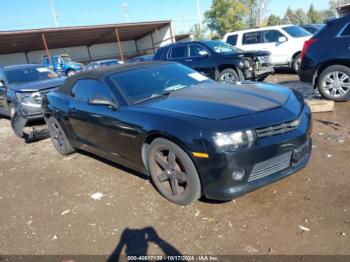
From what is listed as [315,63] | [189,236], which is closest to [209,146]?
[189,236]

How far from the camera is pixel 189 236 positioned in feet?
9.85

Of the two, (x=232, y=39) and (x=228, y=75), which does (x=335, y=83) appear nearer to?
(x=228, y=75)

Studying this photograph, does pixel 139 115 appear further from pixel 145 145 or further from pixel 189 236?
pixel 189 236

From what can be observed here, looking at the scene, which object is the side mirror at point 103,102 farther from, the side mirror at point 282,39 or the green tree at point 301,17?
the green tree at point 301,17

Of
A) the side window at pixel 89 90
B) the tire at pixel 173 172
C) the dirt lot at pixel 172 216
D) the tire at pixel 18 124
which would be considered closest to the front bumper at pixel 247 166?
the tire at pixel 173 172

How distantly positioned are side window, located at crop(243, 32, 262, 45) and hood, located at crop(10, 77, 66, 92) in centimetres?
754

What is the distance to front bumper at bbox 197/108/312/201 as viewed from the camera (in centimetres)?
293

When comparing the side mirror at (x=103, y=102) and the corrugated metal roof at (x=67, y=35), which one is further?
the corrugated metal roof at (x=67, y=35)

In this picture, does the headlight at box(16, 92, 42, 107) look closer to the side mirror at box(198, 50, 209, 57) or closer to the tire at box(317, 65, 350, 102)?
the side mirror at box(198, 50, 209, 57)

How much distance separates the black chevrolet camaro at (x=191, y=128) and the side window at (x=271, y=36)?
8.23 metres

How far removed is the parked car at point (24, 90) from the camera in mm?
7043

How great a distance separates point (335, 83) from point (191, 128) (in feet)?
15.8

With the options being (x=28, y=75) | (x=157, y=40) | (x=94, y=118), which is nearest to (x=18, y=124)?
(x=28, y=75)

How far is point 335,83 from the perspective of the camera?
21.5 ft
